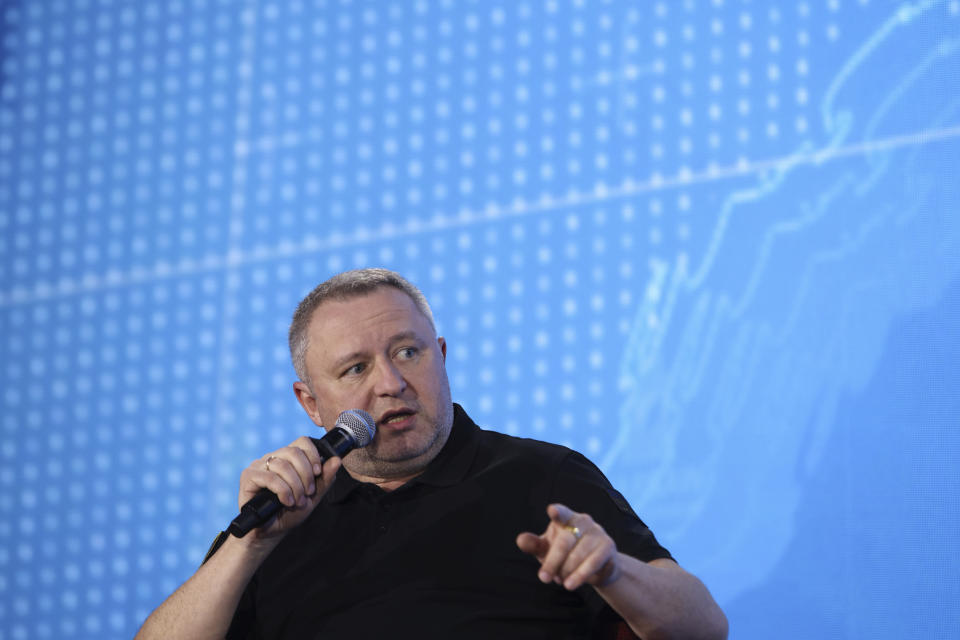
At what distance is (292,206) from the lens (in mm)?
2520

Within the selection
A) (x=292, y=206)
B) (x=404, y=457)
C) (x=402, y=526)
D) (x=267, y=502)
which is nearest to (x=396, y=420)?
(x=404, y=457)

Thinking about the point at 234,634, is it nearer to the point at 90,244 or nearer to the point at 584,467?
the point at 584,467

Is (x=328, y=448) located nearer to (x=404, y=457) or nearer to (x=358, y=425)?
(x=358, y=425)

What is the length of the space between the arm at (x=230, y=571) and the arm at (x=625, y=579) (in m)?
0.34

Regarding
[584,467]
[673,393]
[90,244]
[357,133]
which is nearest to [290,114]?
[357,133]

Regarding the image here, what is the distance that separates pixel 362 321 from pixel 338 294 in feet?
0.25

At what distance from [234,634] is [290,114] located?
1.46m

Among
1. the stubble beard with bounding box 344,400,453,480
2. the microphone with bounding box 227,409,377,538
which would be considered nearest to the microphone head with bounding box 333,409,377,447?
the microphone with bounding box 227,409,377,538

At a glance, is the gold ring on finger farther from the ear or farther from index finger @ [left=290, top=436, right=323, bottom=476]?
the ear

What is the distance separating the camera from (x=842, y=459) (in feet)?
6.61

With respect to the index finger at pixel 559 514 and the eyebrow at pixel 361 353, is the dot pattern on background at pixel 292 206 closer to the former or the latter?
the eyebrow at pixel 361 353

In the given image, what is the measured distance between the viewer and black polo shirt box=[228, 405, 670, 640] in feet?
4.75

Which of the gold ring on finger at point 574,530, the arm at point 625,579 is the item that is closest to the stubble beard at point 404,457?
the arm at point 625,579

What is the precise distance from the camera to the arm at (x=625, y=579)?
43.8 inches
